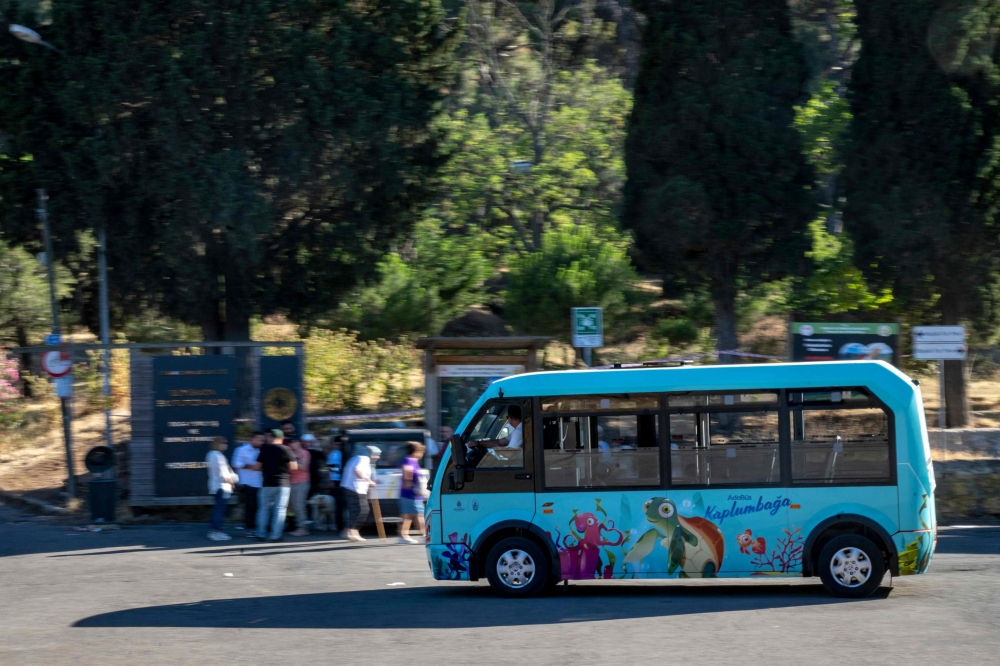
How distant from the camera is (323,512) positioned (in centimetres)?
1733

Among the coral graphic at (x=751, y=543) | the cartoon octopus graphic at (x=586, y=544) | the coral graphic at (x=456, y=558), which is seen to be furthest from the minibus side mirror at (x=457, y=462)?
the coral graphic at (x=751, y=543)

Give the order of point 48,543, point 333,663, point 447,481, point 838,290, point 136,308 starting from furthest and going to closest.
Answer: point 838,290
point 136,308
point 48,543
point 447,481
point 333,663

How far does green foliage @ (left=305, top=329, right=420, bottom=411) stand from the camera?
80.9ft

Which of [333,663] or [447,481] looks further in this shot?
[447,481]

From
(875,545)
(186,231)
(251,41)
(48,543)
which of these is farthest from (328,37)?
(875,545)

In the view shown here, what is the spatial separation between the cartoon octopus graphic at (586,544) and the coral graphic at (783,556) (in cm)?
148

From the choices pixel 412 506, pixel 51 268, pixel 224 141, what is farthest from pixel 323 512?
pixel 51 268

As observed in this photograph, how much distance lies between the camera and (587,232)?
2809 centimetres

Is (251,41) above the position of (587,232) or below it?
above

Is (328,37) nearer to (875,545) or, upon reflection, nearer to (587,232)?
(587,232)

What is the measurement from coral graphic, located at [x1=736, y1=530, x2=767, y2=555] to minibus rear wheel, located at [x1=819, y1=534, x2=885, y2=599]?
580 mm

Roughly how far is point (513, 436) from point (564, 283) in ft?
49.4

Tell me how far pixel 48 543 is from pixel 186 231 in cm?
731

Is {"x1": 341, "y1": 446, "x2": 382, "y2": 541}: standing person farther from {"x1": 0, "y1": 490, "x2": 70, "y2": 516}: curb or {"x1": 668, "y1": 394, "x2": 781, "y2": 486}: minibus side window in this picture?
{"x1": 668, "y1": 394, "x2": 781, "y2": 486}: minibus side window
